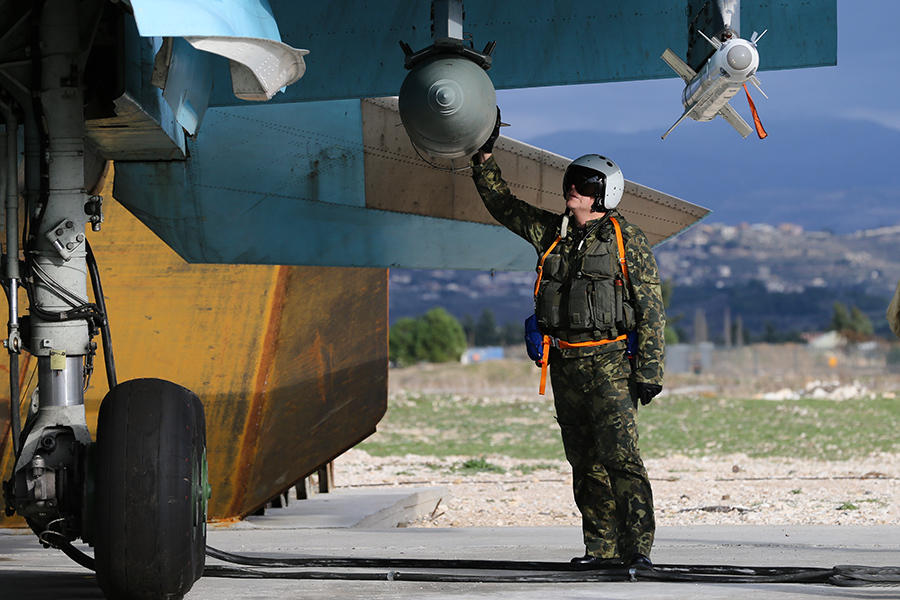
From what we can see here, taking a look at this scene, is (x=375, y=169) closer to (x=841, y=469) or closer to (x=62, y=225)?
(x=62, y=225)

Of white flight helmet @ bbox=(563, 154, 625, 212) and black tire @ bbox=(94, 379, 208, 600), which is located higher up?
white flight helmet @ bbox=(563, 154, 625, 212)

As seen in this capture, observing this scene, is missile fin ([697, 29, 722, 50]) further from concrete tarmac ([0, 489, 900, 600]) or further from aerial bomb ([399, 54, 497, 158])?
concrete tarmac ([0, 489, 900, 600])

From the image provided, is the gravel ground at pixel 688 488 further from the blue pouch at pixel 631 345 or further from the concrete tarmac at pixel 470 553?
the blue pouch at pixel 631 345

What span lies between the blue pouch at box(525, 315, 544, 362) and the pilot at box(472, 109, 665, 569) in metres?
0.04

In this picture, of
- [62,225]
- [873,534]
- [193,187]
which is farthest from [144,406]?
[873,534]

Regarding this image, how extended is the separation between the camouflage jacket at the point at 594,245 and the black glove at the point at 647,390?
26 millimetres

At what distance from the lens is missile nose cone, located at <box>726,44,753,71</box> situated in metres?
5.64

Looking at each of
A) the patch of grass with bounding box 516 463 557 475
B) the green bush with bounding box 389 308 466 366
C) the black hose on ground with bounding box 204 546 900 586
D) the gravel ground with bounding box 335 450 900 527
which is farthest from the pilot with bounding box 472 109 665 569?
the green bush with bounding box 389 308 466 366

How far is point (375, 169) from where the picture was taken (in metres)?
8.77

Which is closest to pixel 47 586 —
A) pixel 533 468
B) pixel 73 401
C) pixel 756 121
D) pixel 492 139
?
pixel 73 401

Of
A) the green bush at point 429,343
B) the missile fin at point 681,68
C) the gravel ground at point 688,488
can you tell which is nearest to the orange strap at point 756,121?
the missile fin at point 681,68

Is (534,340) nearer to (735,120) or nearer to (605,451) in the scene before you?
(605,451)

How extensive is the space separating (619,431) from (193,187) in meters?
3.64

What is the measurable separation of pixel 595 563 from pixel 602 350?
1108 millimetres
